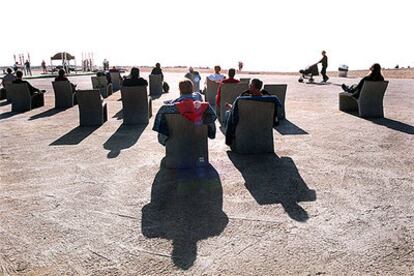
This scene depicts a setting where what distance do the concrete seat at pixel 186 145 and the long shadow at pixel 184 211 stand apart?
22cm

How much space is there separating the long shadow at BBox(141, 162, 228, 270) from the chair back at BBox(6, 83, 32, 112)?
957 cm

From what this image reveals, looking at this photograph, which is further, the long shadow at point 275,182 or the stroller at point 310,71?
the stroller at point 310,71

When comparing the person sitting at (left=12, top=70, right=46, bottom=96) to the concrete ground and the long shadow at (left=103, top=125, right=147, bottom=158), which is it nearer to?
the long shadow at (left=103, top=125, right=147, bottom=158)

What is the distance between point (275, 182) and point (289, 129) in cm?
404

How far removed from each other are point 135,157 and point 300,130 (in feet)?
13.8

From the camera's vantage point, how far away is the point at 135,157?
271 inches

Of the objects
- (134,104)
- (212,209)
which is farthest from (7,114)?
(212,209)

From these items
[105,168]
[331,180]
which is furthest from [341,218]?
[105,168]

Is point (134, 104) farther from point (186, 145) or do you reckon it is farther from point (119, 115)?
point (186, 145)

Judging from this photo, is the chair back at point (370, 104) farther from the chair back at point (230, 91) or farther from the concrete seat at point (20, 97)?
the concrete seat at point (20, 97)

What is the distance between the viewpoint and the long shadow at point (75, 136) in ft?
27.1

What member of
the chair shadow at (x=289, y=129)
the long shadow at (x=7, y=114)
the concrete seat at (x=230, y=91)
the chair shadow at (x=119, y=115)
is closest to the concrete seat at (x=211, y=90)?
the concrete seat at (x=230, y=91)

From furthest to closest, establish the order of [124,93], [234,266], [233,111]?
1. [124,93]
2. [233,111]
3. [234,266]

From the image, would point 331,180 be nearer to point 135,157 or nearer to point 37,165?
point 135,157
